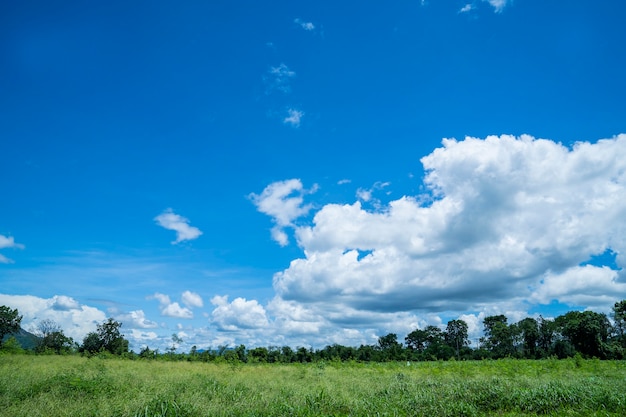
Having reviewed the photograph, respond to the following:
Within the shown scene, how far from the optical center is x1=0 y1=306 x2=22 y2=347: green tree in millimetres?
42625

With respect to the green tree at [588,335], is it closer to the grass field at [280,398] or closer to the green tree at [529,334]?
the green tree at [529,334]

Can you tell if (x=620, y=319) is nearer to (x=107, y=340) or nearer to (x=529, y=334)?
(x=529, y=334)

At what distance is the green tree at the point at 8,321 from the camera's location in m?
42.6

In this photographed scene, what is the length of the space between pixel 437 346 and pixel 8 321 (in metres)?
65.1

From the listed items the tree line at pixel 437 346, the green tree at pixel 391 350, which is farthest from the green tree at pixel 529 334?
the green tree at pixel 391 350

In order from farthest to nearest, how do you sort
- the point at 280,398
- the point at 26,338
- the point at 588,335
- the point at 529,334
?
the point at 529,334
the point at 588,335
the point at 26,338
the point at 280,398

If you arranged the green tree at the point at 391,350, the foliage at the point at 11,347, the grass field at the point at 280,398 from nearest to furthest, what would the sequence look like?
the grass field at the point at 280,398, the foliage at the point at 11,347, the green tree at the point at 391,350

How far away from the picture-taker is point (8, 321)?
43156mm

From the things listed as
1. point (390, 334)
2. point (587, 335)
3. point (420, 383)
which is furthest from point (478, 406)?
point (390, 334)

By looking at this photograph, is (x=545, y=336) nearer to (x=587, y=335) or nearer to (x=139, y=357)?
(x=587, y=335)

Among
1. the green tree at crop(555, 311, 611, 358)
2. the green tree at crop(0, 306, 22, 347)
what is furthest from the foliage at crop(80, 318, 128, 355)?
the green tree at crop(555, 311, 611, 358)

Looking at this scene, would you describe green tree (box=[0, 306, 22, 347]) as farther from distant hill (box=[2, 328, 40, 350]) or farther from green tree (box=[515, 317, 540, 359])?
green tree (box=[515, 317, 540, 359])

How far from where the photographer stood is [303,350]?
42.9 meters

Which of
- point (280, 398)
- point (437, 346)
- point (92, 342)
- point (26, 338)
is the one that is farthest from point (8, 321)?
point (437, 346)
